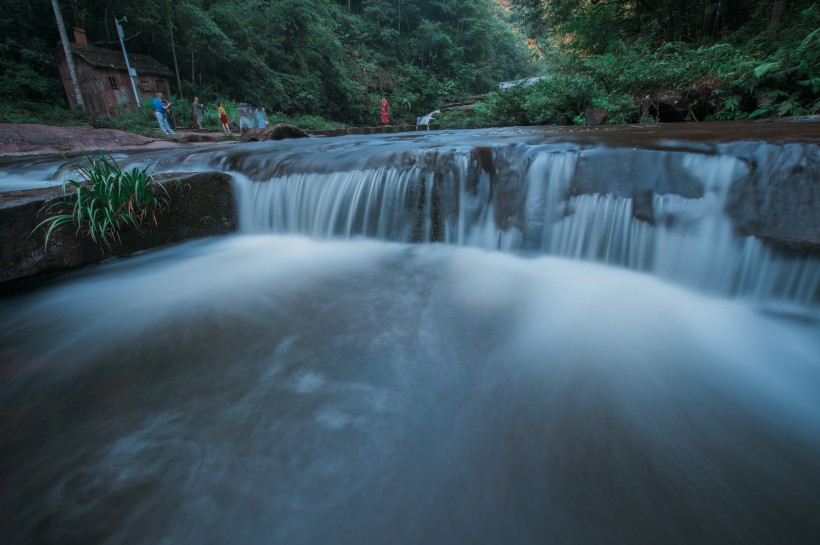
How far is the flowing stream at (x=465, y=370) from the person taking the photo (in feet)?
4.71

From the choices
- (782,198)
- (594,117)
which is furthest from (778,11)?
(782,198)

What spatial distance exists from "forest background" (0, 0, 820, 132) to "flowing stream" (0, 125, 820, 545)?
484 cm

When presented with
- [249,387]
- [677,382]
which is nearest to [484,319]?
[677,382]

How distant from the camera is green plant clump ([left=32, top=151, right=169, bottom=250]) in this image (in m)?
3.43

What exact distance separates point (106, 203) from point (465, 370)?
3.76 meters

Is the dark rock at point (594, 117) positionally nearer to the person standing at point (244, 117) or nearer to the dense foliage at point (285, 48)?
the person standing at point (244, 117)

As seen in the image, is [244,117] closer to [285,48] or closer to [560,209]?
[285,48]

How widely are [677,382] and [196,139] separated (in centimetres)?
1349

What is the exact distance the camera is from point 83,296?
127 inches

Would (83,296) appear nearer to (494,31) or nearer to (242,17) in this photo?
(242,17)

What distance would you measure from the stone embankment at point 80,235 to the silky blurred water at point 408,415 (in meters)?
0.25

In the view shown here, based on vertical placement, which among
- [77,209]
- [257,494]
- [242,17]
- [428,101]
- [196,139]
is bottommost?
[257,494]

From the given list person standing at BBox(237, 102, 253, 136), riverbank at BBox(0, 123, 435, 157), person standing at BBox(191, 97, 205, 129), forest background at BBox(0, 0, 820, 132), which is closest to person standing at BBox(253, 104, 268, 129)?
person standing at BBox(237, 102, 253, 136)

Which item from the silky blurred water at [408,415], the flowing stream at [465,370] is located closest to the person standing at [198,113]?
the flowing stream at [465,370]
